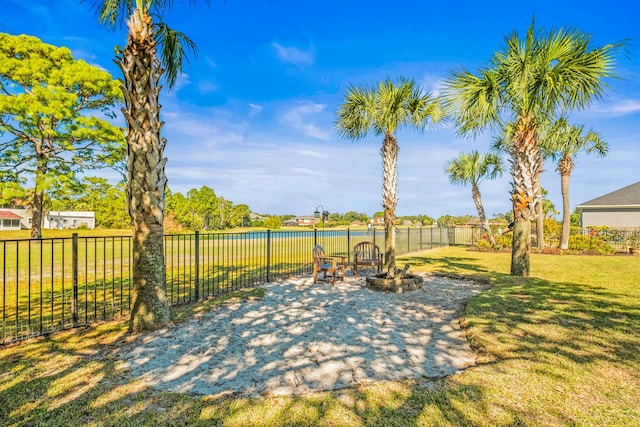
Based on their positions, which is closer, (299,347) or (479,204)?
(299,347)

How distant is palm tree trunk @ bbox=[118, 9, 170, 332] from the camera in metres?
4.76

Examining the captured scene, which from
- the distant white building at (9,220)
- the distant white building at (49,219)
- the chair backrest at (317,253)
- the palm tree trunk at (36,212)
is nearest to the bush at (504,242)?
the chair backrest at (317,253)

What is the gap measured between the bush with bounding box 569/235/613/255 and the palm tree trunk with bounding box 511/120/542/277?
9832 millimetres

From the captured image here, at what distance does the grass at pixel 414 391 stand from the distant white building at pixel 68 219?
62289 millimetres

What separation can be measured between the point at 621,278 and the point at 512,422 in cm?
920

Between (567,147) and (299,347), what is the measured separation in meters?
19.6

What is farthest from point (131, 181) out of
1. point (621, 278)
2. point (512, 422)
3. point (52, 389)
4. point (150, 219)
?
point (621, 278)

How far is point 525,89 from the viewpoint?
26.6 ft

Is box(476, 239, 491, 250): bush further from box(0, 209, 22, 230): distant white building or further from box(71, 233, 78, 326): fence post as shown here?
box(0, 209, 22, 230): distant white building

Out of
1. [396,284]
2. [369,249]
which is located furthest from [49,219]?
[396,284]

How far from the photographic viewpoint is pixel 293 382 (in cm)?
321

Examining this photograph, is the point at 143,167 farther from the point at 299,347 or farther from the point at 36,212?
the point at 36,212

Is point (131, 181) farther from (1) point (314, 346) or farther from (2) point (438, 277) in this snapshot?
(2) point (438, 277)

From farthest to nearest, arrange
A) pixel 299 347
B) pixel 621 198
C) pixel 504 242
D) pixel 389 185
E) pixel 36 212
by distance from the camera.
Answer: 1. pixel 621 198
2. pixel 36 212
3. pixel 504 242
4. pixel 389 185
5. pixel 299 347
